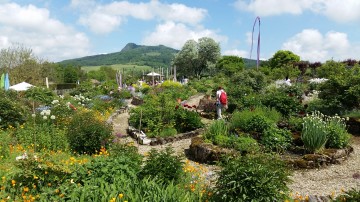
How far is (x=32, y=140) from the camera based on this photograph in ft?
28.1

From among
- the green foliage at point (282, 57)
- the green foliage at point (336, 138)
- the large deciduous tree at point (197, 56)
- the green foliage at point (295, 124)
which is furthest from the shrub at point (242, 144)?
the large deciduous tree at point (197, 56)

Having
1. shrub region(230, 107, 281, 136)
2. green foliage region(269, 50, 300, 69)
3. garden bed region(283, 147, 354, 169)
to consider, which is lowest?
garden bed region(283, 147, 354, 169)

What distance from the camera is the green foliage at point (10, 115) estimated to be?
1048 cm

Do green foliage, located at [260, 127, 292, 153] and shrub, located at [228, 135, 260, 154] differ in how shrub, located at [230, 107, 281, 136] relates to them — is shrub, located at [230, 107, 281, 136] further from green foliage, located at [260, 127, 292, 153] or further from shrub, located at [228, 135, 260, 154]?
shrub, located at [228, 135, 260, 154]

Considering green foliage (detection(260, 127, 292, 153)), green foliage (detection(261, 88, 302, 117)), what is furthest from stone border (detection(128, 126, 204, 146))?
green foliage (detection(261, 88, 302, 117))

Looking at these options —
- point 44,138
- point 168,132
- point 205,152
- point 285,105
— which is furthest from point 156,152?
point 285,105

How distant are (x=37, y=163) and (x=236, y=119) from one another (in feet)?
22.2

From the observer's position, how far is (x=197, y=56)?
181ft

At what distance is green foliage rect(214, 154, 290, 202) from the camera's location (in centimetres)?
422

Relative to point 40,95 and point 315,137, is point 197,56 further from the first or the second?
point 315,137

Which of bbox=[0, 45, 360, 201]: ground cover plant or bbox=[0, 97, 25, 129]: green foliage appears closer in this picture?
bbox=[0, 45, 360, 201]: ground cover plant

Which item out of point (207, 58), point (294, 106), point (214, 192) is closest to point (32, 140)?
point (214, 192)

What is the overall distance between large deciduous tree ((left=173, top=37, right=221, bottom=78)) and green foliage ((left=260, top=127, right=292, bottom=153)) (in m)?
46.1

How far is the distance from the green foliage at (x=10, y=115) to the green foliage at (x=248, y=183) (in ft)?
27.2
